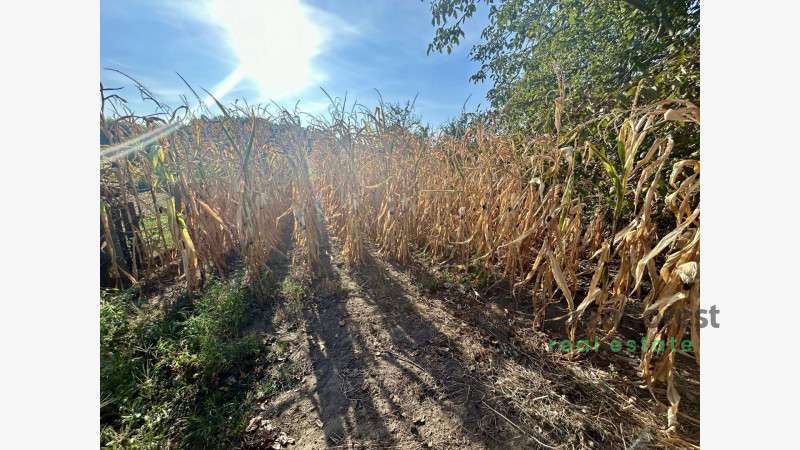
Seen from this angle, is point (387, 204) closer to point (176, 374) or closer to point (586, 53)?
point (176, 374)

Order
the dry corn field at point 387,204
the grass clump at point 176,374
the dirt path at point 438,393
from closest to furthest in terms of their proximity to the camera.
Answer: the dirt path at point 438,393 → the grass clump at point 176,374 → the dry corn field at point 387,204

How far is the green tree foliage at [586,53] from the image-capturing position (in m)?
1.33

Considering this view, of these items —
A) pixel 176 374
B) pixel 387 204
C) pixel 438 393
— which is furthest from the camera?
pixel 387 204

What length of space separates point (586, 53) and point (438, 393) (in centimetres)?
341

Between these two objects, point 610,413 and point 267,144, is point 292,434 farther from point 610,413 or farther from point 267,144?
point 267,144

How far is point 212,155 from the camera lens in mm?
2838

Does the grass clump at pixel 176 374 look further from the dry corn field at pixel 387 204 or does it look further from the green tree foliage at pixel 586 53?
the green tree foliage at pixel 586 53

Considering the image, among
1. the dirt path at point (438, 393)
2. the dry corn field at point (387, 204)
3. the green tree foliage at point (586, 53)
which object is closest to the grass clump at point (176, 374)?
the dirt path at point (438, 393)

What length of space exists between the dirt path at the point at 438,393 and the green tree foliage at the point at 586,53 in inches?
47.3

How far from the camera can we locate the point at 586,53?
278 cm

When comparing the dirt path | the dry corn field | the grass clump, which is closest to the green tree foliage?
the dry corn field

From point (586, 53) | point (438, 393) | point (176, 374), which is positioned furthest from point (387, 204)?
point (586, 53)

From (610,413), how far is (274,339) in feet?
5.24

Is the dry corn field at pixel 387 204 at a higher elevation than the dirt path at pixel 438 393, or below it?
higher
